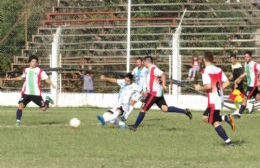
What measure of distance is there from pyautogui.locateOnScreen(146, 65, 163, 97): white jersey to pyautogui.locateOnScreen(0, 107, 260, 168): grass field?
0.98 m

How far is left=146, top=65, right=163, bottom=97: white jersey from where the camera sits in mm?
19281

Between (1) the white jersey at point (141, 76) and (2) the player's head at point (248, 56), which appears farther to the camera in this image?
(2) the player's head at point (248, 56)

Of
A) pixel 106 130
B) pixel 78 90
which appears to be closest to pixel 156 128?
pixel 106 130

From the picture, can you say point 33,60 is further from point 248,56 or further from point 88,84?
point 88,84

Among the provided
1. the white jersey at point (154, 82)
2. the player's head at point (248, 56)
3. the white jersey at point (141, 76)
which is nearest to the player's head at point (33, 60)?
the white jersey at point (141, 76)

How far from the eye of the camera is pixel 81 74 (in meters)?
33.0

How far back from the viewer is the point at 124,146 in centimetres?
1493

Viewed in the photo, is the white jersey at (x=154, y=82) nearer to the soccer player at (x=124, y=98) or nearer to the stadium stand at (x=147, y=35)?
the soccer player at (x=124, y=98)

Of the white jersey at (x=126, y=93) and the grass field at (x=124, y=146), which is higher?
the white jersey at (x=126, y=93)

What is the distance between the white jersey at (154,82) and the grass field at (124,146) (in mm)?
981

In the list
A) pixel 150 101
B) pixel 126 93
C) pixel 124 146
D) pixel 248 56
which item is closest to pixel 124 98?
pixel 126 93

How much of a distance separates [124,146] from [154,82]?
459cm

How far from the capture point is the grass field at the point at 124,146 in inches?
490

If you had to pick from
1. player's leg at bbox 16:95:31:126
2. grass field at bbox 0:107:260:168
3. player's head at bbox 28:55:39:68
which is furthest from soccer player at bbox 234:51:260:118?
player's leg at bbox 16:95:31:126
